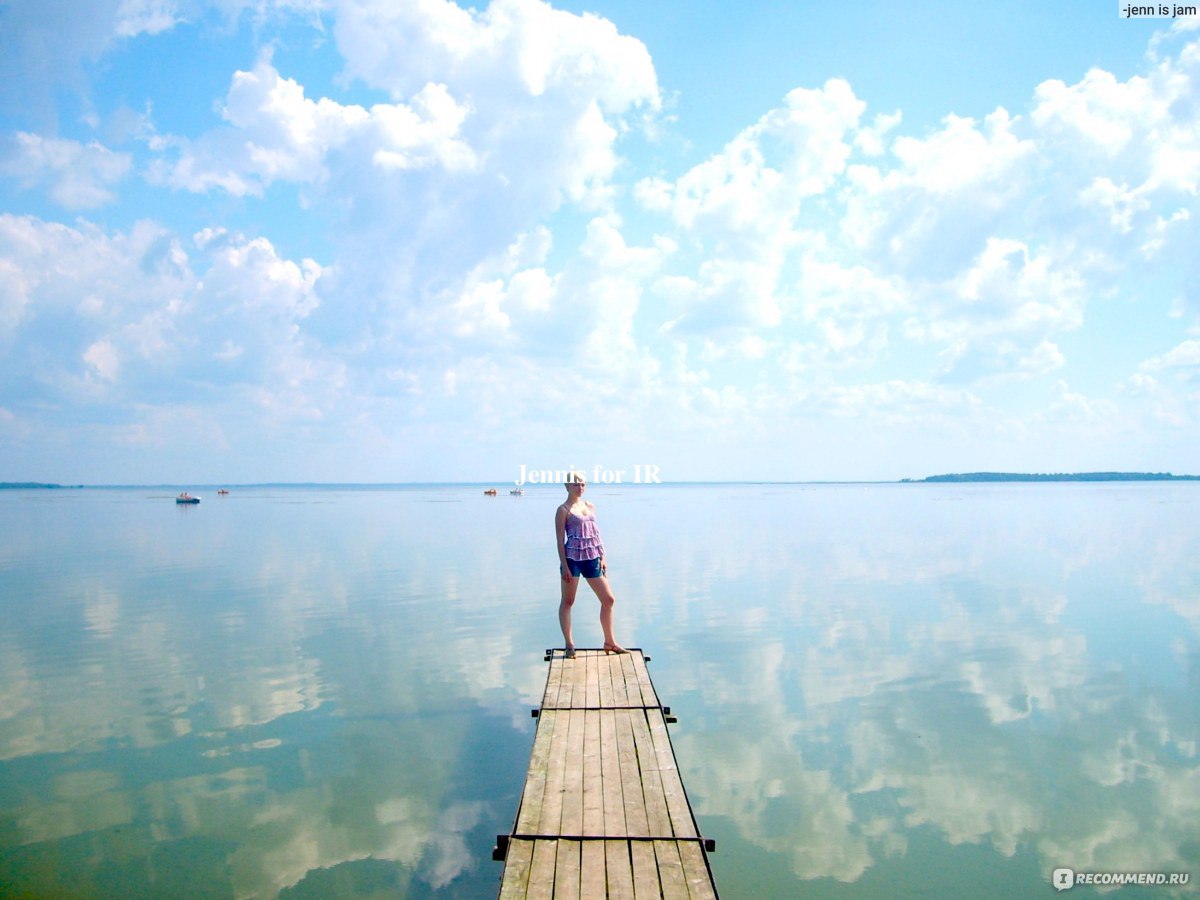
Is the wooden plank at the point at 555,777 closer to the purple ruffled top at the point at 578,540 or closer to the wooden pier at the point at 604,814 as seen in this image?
the wooden pier at the point at 604,814

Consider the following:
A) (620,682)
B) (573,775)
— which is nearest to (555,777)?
(573,775)

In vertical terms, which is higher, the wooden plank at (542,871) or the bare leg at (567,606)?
the bare leg at (567,606)

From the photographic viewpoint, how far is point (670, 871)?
5727 mm

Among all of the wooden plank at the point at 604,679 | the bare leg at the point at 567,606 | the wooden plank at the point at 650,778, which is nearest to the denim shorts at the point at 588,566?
the bare leg at the point at 567,606

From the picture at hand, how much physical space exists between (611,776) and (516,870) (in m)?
1.86

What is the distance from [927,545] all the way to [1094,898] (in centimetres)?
3171

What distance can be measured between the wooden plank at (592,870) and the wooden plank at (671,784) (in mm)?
687

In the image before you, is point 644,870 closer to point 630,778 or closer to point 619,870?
point 619,870

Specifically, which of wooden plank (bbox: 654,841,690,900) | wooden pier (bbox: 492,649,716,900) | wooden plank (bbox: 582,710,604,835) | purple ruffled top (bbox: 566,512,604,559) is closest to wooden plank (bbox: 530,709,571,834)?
wooden pier (bbox: 492,649,716,900)

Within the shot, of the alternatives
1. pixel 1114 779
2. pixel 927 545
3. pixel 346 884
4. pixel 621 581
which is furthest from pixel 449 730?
pixel 927 545

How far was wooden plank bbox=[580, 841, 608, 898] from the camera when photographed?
552cm

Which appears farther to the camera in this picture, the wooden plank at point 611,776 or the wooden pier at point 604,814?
the wooden plank at point 611,776

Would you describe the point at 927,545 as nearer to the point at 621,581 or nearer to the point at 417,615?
the point at 621,581

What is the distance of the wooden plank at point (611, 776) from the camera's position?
649 cm
